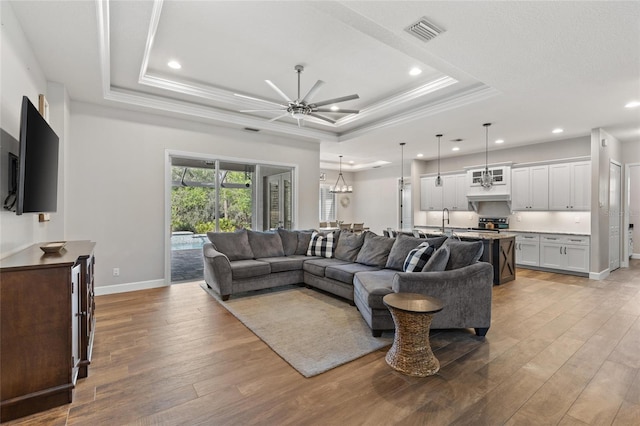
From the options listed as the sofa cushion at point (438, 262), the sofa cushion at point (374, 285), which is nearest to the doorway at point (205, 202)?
the sofa cushion at point (374, 285)

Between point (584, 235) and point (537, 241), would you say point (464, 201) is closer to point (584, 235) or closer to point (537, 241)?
point (537, 241)

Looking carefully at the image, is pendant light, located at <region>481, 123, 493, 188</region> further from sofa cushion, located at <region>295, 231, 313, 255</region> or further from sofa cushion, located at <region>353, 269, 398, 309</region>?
sofa cushion, located at <region>295, 231, 313, 255</region>

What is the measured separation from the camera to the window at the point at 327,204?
11.8 metres

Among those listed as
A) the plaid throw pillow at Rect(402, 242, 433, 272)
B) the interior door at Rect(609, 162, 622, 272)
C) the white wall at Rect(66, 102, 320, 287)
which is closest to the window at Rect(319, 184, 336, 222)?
the white wall at Rect(66, 102, 320, 287)

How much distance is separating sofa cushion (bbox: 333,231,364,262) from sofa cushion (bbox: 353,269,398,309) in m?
0.83

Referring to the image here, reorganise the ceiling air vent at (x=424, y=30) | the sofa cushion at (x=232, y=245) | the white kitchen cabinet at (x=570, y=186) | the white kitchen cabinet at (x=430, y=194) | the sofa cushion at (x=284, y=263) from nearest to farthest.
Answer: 1. the ceiling air vent at (x=424, y=30)
2. the sofa cushion at (x=284, y=263)
3. the sofa cushion at (x=232, y=245)
4. the white kitchen cabinet at (x=570, y=186)
5. the white kitchen cabinet at (x=430, y=194)

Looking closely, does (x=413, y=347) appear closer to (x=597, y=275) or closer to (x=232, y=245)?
(x=232, y=245)

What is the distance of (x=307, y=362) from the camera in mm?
2623

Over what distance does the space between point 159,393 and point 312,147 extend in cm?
577

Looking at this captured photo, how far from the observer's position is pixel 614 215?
664 cm

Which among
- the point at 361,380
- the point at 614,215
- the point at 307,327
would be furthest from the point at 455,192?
the point at 361,380

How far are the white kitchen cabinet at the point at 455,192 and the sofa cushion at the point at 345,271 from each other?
16.6 ft

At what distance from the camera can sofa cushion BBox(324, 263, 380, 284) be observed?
4.11 meters

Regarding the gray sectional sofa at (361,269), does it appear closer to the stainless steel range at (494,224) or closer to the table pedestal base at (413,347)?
the table pedestal base at (413,347)
